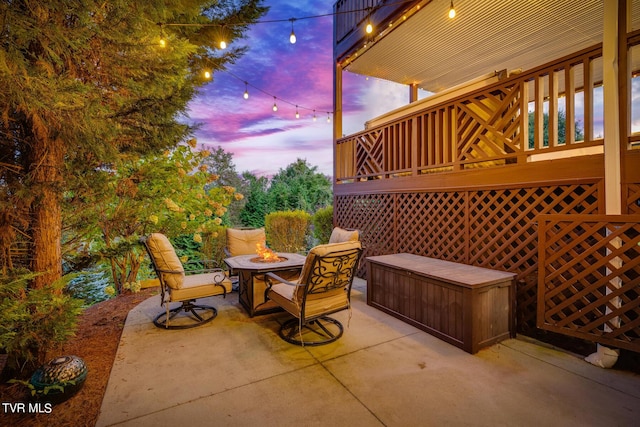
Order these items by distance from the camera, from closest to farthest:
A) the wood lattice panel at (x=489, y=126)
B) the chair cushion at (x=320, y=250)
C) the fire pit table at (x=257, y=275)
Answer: the chair cushion at (x=320, y=250)
the wood lattice panel at (x=489, y=126)
the fire pit table at (x=257, y=275)

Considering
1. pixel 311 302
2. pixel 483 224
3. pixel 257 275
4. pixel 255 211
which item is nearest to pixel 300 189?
pixel 255 211

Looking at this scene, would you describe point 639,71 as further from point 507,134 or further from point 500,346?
point 500,346

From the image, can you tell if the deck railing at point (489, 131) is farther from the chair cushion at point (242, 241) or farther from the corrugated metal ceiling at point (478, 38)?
the chair cushion at point (242, 241)

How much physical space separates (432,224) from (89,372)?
458 centimetres

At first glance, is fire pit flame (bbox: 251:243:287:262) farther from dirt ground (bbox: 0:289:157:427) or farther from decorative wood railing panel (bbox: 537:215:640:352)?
decorative wood railing panel (bbox: 537:215:640:352)

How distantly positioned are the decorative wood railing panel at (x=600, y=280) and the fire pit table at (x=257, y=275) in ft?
9.23

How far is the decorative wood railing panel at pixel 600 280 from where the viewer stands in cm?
252

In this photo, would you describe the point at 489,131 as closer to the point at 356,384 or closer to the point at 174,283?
the point at 356,384

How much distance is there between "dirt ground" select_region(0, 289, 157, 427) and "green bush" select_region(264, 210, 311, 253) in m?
3.52

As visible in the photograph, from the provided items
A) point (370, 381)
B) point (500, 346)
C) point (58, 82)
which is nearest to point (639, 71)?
point (500, 346)

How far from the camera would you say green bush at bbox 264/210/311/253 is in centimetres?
756

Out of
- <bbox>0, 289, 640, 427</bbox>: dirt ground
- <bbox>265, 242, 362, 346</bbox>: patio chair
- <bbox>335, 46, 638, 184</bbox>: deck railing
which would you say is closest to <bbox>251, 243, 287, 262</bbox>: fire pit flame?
<bbox>265, 242, 362, 346</bbox>: patio chair

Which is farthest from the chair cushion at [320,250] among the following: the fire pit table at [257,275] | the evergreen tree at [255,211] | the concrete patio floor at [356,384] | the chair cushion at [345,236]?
the evergreen tree at [255,211]

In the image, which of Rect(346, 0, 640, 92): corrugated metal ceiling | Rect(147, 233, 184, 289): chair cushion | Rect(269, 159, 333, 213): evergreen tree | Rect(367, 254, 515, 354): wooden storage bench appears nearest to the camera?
Rect(367, 254, 515, 354): wooden storage bench
